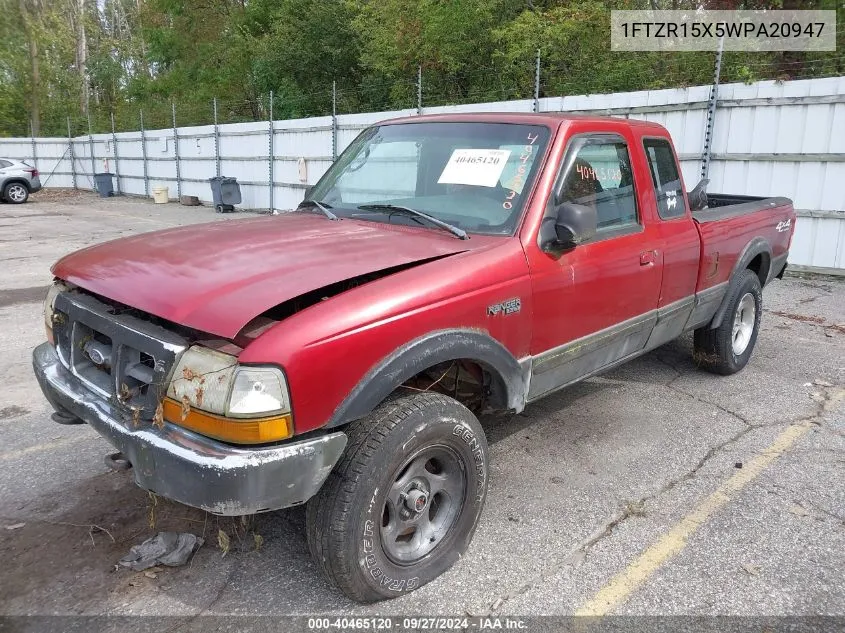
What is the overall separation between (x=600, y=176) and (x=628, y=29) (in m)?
15.2

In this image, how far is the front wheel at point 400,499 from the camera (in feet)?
7.80

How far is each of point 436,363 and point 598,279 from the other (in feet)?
4.24

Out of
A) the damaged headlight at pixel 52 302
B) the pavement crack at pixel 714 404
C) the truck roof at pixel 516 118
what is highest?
the truck roof at pixel 516 118

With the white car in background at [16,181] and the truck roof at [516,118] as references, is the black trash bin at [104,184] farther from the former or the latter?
the truck roof at [516,118]

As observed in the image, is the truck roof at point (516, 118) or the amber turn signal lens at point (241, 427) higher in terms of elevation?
the truck roof at point (516, 118)

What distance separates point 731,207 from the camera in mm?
5039

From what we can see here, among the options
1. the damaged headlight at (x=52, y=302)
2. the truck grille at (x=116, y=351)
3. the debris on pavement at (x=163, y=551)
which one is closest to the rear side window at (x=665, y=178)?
the truck grille at (x=116, y=351)

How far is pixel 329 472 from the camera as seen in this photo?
2.33m

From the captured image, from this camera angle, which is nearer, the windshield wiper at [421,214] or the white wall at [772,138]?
the windshield wiper at [421,214]

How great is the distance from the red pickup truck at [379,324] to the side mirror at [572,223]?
15 millimetres

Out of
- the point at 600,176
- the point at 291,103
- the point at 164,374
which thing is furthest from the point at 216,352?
the point at 291,103

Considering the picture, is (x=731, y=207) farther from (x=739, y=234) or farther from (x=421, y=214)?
(x=421, y=214)

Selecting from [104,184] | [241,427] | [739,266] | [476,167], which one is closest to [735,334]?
[739,266]

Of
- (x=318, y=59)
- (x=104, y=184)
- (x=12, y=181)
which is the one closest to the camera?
(x=12, y=181)
